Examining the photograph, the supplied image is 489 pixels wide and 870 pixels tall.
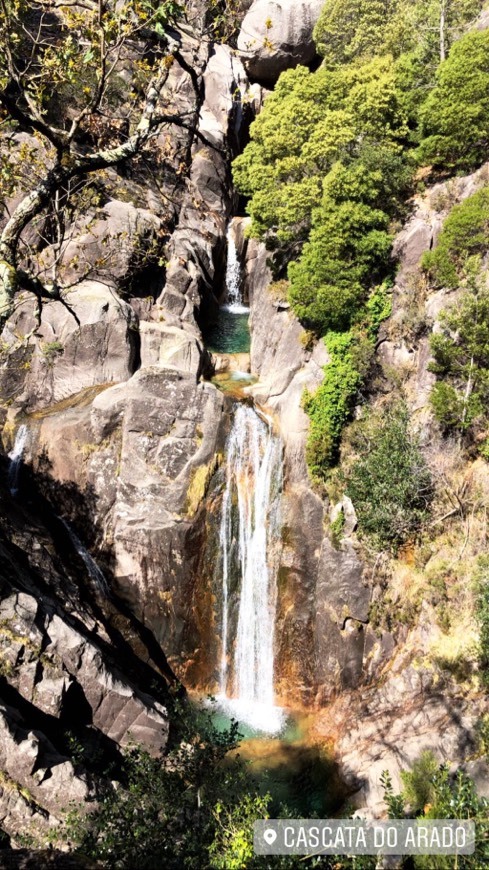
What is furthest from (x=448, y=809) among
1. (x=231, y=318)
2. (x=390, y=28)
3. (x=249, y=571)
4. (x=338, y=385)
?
(x=390, y=28)

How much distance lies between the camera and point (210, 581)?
17938 mm

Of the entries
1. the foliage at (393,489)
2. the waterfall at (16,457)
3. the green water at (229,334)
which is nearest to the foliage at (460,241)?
the foliage at (393,489)

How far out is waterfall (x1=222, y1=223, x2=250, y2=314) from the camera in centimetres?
3133

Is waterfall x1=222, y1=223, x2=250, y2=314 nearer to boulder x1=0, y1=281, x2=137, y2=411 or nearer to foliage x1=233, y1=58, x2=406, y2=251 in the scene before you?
foliage x1=233, y1=58, x2=406, y2=251

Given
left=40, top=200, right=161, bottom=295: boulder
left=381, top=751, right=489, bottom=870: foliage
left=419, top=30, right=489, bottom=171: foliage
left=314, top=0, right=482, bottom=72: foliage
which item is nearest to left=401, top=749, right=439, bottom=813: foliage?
left=381, top=751, right=489, bottom=870: foliage

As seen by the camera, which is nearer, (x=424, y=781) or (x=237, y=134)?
(x=424, y=781)

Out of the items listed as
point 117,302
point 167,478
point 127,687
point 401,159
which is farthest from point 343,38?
point 127,687

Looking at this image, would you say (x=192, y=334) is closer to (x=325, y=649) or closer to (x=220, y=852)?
(x=325, y=649)

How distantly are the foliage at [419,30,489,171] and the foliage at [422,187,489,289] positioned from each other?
3.82 meters

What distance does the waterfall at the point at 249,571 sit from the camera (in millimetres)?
17469

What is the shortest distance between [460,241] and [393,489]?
8.37 m

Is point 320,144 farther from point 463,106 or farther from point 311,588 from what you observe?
point 311,588

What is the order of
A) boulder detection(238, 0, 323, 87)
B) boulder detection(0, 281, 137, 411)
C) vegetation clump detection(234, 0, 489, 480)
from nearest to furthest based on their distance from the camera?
vegetation clump detection(234, 0, 489, 480) → boulder detection(0, 281, 137, 411) → boulder detection(238, 0, 323, 87)

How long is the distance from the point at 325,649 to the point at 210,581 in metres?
4.34
